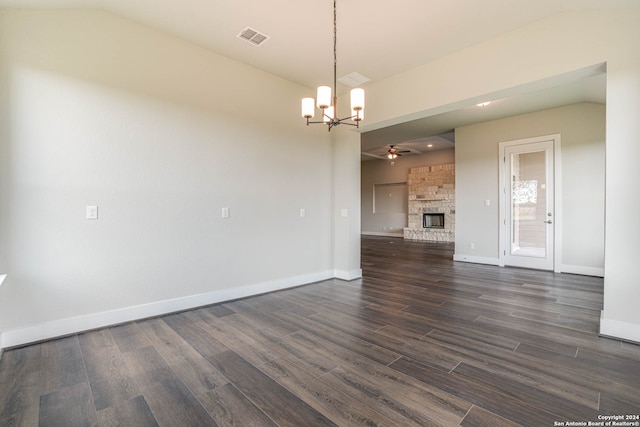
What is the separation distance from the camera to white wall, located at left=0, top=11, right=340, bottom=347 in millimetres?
2422

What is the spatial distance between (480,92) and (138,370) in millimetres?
4092

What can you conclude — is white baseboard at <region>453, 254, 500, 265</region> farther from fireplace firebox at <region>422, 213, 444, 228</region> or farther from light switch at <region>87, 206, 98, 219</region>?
light switch at <region>87, 206, 98, 219</region>

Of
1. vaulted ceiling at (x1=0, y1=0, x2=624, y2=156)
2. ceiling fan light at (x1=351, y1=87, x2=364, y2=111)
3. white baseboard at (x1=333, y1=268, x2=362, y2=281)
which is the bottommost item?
white baseboard at (x1=333, y1=268, x2=362, y2=281)

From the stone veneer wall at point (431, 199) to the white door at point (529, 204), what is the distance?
15.3 feet

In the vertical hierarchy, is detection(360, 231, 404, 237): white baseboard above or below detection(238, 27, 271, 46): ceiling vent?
below

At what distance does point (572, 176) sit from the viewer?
5.09m

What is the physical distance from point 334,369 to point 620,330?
8.31 feet

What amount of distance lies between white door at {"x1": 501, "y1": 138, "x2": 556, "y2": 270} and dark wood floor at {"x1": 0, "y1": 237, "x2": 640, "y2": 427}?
7.12 ft

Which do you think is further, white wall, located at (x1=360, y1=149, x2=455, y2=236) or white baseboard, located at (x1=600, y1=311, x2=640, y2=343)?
white wall, located at (x1=360, y1=149, x2=455, y2=236)

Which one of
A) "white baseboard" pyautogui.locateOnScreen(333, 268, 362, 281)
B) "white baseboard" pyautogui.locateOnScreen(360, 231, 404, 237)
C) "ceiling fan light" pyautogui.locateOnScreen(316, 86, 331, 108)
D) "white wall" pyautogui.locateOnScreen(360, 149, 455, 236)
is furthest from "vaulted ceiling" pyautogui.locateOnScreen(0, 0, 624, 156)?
"white baseboard" pyautogui.locateOnScreen(360, 231, 404, 237)

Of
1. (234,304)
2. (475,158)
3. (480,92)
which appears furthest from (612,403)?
(475,158)

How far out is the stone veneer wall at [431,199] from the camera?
411 inches

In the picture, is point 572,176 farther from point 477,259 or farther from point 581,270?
point 477,259

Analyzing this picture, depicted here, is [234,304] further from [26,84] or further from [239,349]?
[26,84]
